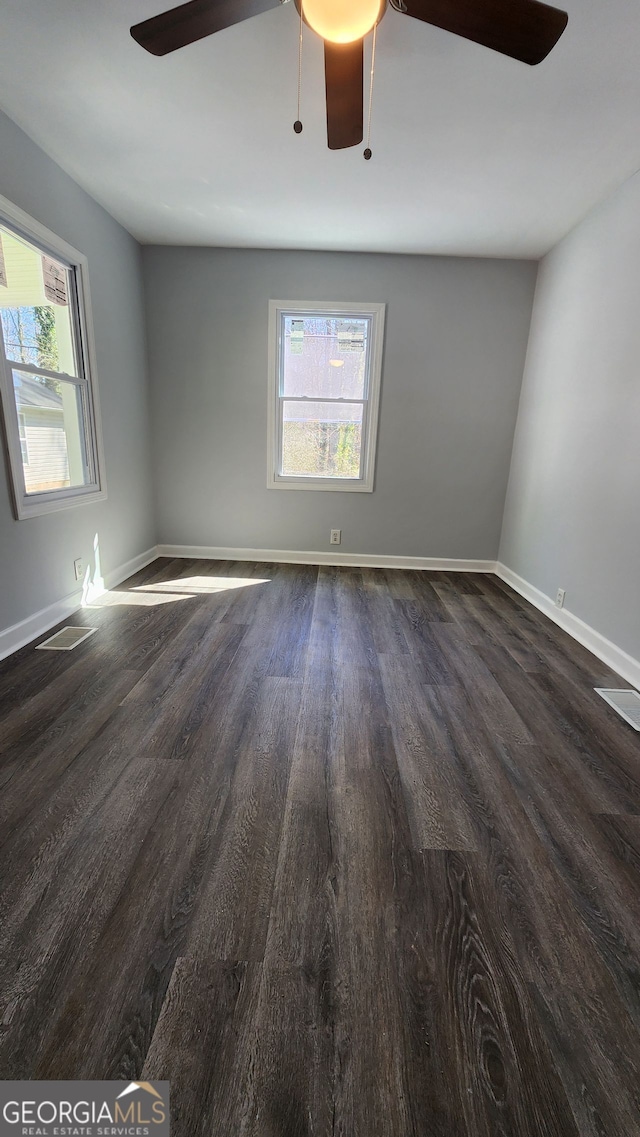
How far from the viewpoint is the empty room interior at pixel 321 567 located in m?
0.91

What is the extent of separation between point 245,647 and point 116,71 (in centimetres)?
267

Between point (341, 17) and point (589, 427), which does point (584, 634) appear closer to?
point (589, 427)

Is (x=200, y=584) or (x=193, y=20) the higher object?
(x=193, y=20)

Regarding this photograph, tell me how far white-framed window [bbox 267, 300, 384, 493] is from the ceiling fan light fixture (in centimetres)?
246

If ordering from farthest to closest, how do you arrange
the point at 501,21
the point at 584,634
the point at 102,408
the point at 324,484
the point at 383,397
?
the point at 324,484 → the point at 383,397 → the point at 102,408 → the point at 584,634 → the point at 501,21

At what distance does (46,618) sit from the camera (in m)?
2.71

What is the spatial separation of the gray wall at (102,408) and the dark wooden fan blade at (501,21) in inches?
83.6

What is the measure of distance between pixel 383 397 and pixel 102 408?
2281 millimetres

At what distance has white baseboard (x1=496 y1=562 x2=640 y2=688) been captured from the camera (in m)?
2.39

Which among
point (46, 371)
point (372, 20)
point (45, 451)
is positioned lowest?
point (45, 451)

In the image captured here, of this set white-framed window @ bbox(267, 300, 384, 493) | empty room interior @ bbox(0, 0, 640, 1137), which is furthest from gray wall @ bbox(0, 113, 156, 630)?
white-framed window @ bbox(267, 300, 384, 493)

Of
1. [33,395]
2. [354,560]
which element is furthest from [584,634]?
[33,395]

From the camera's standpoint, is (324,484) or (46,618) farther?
(324,484)

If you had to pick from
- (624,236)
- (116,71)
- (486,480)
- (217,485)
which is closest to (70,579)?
(217,485)
